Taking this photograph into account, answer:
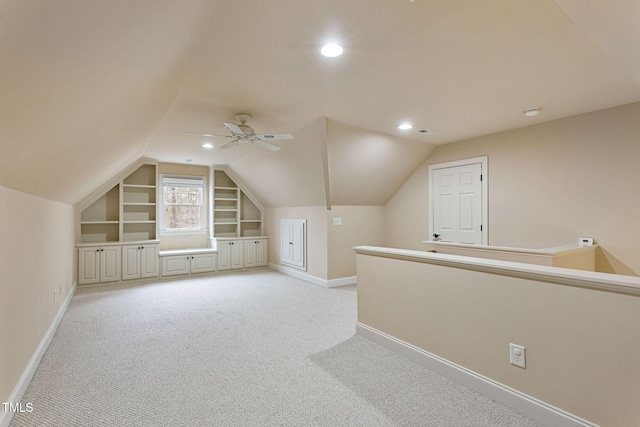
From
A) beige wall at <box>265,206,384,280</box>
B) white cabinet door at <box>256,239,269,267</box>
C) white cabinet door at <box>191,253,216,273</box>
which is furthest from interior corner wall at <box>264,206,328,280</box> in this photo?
white cabinet door at <box>191,253,216,273</box>

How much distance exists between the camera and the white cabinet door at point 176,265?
5.93 meters

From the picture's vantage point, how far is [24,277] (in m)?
2.28

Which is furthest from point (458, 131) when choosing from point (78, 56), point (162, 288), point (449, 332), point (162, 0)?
point (162, 288)

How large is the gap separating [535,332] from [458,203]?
342cm

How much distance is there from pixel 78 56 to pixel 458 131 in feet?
14.5

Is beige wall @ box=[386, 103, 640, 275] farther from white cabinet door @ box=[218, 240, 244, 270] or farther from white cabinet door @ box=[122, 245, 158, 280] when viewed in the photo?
white cabinet door @ box=[122, 245, 158, 280]

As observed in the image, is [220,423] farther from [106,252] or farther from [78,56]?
[106,252]

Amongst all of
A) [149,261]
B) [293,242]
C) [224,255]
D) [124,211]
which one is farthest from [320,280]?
[124,211]

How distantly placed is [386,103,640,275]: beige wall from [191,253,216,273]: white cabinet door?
520cm

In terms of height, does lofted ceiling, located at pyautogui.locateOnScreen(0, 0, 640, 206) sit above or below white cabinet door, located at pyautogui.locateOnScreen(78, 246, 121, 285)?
above

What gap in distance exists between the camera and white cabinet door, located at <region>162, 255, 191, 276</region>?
5.93 metres

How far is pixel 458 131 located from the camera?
4.39 metres

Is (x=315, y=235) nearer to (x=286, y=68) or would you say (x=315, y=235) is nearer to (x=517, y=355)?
(x=286, y=68)

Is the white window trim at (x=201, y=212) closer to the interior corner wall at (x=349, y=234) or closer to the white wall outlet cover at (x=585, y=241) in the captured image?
the interior corner wall at (x=349, y=234)
